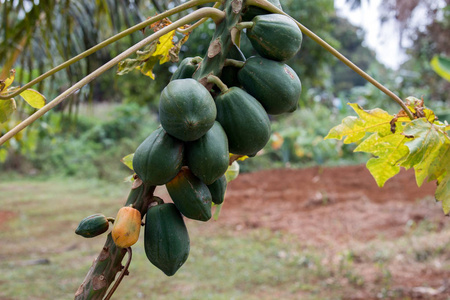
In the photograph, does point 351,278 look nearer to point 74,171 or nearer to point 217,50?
point 217,50

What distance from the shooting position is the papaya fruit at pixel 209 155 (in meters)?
0.73

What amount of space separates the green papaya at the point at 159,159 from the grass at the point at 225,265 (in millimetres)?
3048

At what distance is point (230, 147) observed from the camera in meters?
0.83

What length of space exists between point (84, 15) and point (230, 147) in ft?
6.75

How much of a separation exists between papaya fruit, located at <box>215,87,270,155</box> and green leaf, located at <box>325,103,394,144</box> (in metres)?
0.29

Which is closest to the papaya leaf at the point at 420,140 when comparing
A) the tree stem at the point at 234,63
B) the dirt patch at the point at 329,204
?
the tree stem at the point at 234,63

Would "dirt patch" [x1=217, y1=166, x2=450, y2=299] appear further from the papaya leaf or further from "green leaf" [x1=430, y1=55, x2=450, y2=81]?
"green leaf" [x1=430, y1=55, x2=450, y2=81]

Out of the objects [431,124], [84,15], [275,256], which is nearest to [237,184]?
[275,256]

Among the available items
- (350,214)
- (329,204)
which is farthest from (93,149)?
(350,214)

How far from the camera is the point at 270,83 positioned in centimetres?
81

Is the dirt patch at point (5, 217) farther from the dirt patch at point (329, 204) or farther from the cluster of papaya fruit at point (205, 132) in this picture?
the cluster of papaya fruit at point (205, 132)

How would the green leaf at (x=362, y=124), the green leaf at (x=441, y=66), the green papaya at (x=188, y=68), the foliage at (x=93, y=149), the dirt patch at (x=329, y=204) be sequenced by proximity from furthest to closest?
Result: 1. the foliage at (x=93, y=149)
2. the dirt patch at (x=329, y=204)
3. the green leaf at (x=362, y=124)
4. the green papaya at (x=188, y=68)
5. the green leaf at (x=441, y=66)

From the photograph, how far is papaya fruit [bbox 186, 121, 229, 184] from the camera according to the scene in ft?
2.41

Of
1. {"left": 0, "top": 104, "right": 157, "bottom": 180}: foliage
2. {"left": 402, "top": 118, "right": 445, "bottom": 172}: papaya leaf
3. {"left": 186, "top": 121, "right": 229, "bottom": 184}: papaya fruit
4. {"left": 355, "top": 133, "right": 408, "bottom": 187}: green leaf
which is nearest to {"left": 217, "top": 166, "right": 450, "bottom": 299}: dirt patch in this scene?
{"left": 355, "top": 133, "right": 408, "bottom": 187}: green leaf
